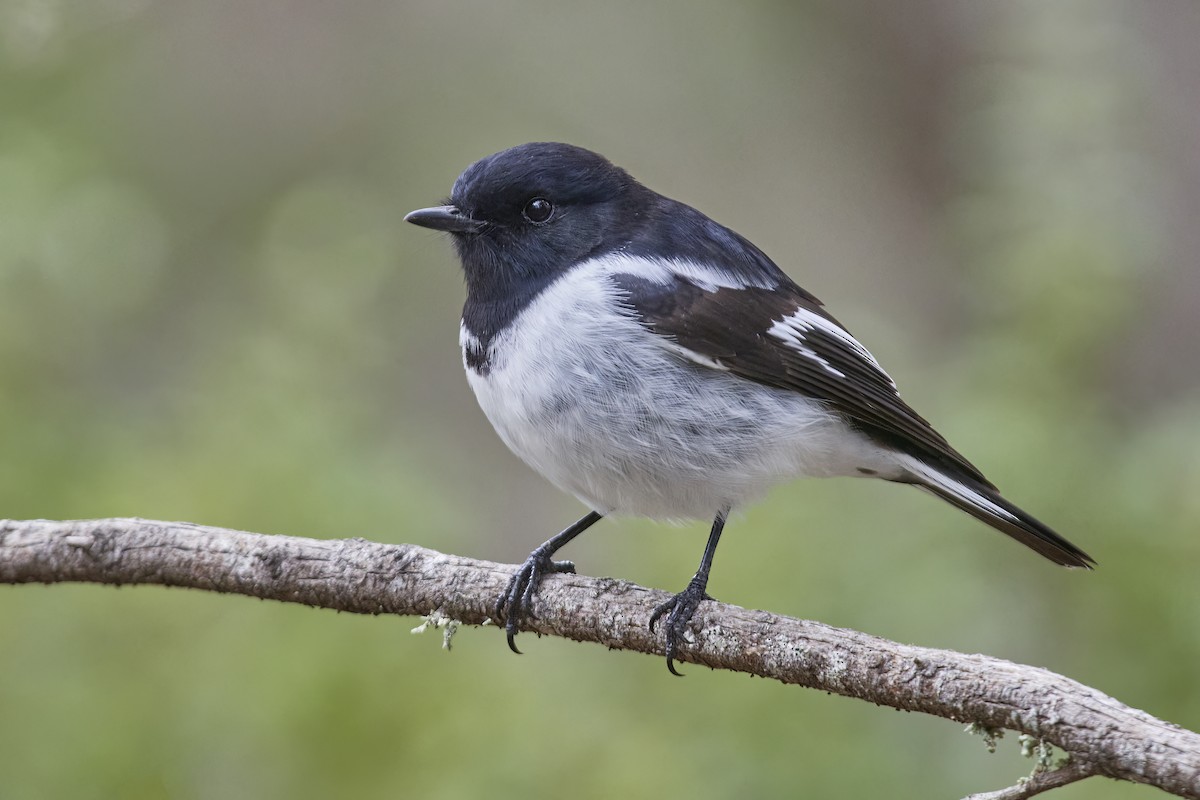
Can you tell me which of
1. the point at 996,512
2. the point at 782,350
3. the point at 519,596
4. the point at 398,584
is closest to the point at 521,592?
the point at 519,596

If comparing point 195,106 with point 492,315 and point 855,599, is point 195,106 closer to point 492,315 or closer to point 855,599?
point 492,315

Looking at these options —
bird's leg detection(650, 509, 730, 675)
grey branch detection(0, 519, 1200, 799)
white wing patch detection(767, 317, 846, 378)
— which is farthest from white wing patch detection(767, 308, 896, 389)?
grey branch detection(0, 519, 1200, 799)

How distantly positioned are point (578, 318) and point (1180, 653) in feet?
6.20

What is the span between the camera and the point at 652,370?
3225mm

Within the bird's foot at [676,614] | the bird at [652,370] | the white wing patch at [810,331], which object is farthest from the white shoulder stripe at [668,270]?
the bird's foot at [676,614]

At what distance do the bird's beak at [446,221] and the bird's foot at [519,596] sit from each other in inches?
37.4

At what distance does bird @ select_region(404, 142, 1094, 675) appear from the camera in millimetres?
3166

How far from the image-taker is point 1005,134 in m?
3.94

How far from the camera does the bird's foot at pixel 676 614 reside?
2.93m

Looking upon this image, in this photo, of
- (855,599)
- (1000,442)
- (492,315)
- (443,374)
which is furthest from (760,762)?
(443,374)

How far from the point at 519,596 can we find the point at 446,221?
3.58 feet

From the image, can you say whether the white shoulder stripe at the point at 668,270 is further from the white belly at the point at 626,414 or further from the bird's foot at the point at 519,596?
the bird's foot at the point at 519,596

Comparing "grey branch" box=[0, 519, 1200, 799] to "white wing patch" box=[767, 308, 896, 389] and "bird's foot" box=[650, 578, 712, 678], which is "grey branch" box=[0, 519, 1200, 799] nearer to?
"bird's foot" box=[650, 578, 712, 678]

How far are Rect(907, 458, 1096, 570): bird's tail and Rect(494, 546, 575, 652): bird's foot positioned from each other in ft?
3.62
